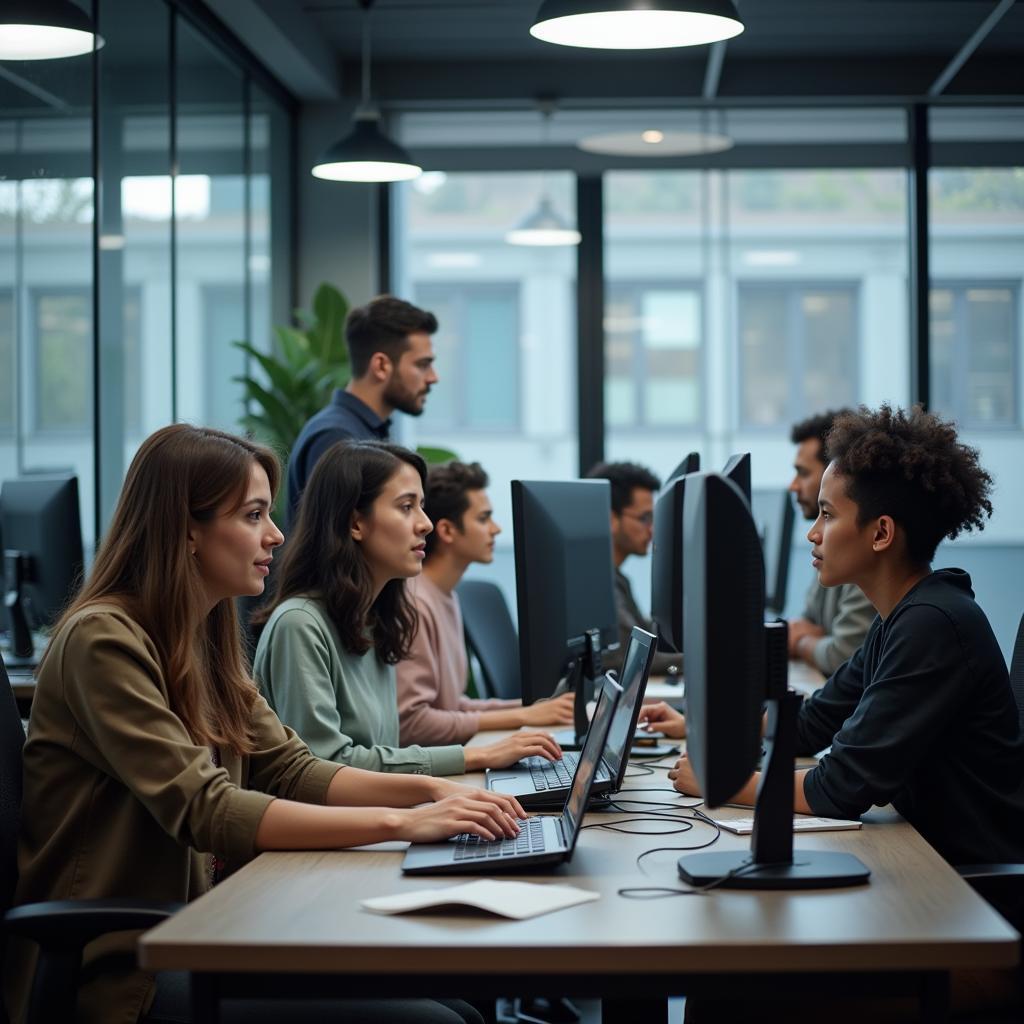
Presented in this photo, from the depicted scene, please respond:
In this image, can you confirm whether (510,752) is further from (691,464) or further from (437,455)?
(437,455)

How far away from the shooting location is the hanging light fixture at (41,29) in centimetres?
327

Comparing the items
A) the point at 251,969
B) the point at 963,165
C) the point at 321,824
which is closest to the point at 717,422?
the point at 963,165

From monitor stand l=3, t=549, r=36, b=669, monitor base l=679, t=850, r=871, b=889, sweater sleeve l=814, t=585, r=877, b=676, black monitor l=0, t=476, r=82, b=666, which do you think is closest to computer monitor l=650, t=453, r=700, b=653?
monitor base l=679, t=850, r=871, b=889

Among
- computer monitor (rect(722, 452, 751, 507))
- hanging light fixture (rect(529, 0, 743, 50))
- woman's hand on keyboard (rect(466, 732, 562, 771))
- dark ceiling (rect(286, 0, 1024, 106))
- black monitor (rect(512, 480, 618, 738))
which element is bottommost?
woman's hand on keyboard (rect(466, 732, 562, 771))

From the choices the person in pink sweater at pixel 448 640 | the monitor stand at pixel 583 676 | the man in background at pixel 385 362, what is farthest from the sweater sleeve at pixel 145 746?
the man in background at pixel 385 362

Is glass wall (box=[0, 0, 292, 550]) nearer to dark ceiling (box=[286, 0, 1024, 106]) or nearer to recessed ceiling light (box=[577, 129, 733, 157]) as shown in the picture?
dark ceiling (box=[286, 0, 1024, 106])

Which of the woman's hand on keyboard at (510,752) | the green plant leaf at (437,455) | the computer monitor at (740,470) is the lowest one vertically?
the woman's hand on keyboard at (510,752)

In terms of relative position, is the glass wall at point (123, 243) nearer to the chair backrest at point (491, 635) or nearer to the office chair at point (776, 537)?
the chair backrest at point (491, 635)

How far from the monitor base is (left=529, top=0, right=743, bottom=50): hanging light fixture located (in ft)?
5.33

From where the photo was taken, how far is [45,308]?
3.75 m

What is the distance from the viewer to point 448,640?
125 inches

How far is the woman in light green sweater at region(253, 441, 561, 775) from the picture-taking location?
2.31 metres

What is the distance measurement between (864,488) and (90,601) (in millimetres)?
1145

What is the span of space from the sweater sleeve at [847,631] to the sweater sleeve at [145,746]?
2311mm
